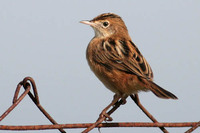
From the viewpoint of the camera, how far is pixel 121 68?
425cm

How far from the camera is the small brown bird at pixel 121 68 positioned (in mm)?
4105

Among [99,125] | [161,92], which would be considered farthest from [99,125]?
[161,92]

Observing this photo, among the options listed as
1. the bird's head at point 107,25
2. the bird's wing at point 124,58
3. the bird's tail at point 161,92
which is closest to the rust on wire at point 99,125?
the bird's tail at point 161,92

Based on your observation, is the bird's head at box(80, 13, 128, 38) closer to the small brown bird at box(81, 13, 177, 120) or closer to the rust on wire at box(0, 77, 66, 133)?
the small brown bird at box(81, 13, 177, 120)

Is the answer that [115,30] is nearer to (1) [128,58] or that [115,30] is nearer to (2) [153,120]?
(1) [128,58]

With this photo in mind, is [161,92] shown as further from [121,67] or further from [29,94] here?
[29,94]

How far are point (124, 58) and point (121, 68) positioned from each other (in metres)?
0.16

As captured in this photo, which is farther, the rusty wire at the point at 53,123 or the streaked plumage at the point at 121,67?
the streaked plumage at the point at 121,67

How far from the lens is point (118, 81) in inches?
166

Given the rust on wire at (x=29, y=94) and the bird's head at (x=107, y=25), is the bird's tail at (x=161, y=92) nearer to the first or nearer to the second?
the rust on wire at (x=29, y=94)

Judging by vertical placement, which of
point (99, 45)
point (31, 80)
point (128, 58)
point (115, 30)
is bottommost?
point (31, 80)

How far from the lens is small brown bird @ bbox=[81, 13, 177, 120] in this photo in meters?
4.11

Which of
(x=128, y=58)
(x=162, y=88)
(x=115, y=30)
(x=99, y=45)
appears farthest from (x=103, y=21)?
(x=162, y=88)

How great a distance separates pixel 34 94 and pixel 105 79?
1.64 meters
